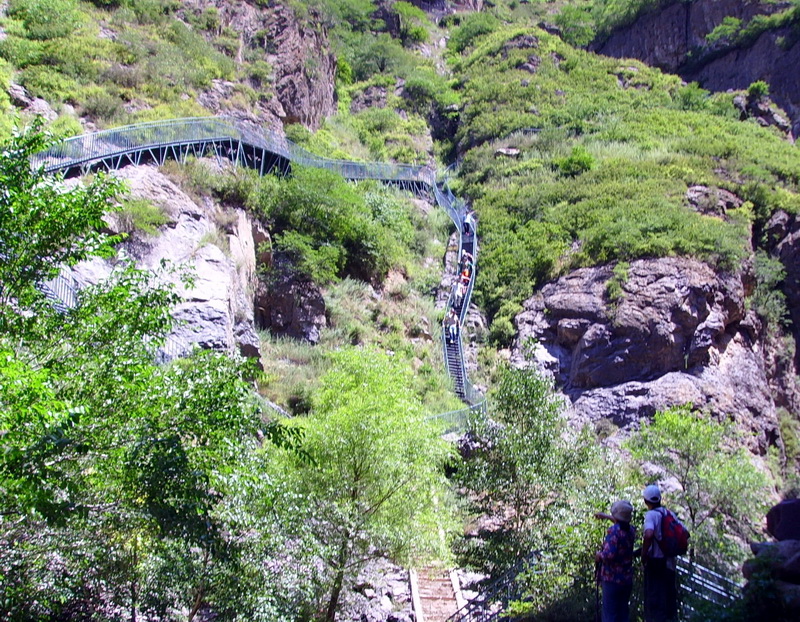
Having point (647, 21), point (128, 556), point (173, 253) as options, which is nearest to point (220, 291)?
point (173, 253)

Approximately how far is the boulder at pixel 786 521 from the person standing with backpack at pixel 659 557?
6.41 feet

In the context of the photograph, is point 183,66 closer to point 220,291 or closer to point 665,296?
point 220,291

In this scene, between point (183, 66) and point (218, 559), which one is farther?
point (183, 66)

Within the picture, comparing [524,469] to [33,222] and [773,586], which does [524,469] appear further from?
[33,222]

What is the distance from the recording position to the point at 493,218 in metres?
33.7

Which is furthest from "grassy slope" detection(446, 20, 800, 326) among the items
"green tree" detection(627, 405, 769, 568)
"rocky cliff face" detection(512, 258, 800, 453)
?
"green tree" detection(627, 405, 769, 568)

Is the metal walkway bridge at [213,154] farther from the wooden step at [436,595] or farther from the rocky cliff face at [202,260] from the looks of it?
the wooden step at [436,595]

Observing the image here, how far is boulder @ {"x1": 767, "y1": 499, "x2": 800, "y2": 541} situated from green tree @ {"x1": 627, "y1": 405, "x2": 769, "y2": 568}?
3.91 metres

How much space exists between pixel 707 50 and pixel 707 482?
4641 centimetres

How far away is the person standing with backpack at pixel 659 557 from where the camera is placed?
6.99 metres

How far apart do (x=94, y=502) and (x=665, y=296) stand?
2092 cm

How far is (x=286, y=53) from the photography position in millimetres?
40031

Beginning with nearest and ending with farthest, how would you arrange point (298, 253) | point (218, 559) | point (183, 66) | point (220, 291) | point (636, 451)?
1. point (218, 559)
2. point (636, 451)
3. point (220, 291)
4. point (298, 253)
5. point (183, 66)

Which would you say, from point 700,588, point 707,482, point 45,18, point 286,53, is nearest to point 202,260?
point 707,482
